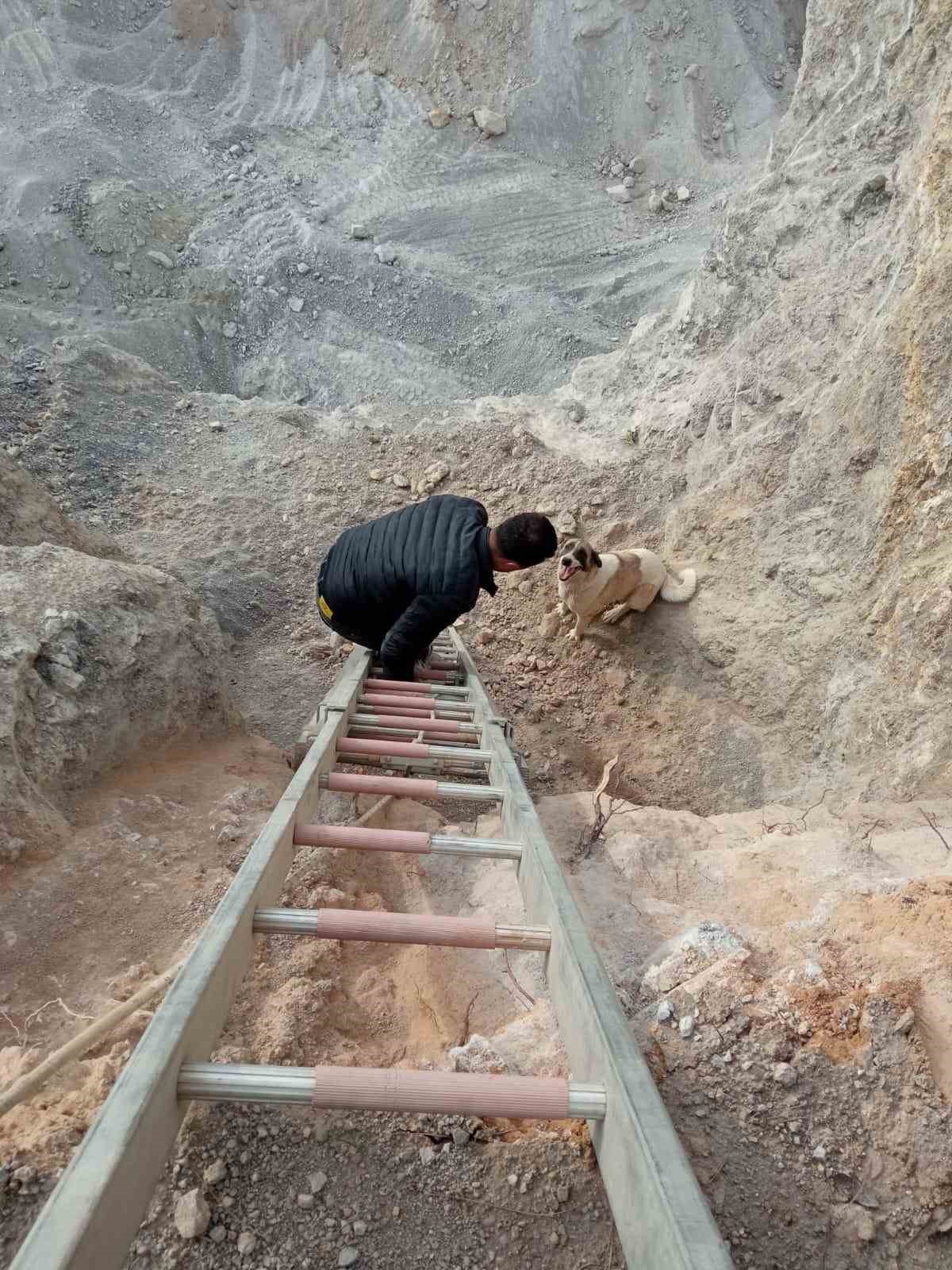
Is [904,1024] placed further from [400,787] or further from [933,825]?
[400,787]

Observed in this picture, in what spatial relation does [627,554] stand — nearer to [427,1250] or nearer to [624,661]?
[624,661]

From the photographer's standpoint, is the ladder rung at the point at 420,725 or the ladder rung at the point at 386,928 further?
the ladder rung at the point at 420,725

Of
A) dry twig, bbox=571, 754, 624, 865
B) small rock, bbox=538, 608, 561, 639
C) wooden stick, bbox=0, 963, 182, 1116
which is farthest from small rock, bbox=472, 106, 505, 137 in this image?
wooden stick, bbox=0, 963, 182, 1116

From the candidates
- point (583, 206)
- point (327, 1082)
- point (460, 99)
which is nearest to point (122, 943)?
point (327, 1082)

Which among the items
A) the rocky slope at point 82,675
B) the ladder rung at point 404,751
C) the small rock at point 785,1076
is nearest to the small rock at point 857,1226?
the small rock at point 785,1076

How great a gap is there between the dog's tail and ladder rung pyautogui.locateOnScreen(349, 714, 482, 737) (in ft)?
6.59

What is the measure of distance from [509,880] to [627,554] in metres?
2.86

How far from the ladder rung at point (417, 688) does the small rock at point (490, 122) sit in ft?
51.7

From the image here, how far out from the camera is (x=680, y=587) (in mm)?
5273

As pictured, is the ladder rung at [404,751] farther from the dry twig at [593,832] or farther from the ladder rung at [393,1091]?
the ladder rung at [393,1091]

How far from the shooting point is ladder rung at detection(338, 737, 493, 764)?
342 cm

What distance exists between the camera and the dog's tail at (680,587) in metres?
5.22

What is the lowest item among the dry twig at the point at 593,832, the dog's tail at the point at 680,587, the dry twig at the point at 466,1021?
the dry twig at the point at 593,832

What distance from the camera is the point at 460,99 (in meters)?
16.3
